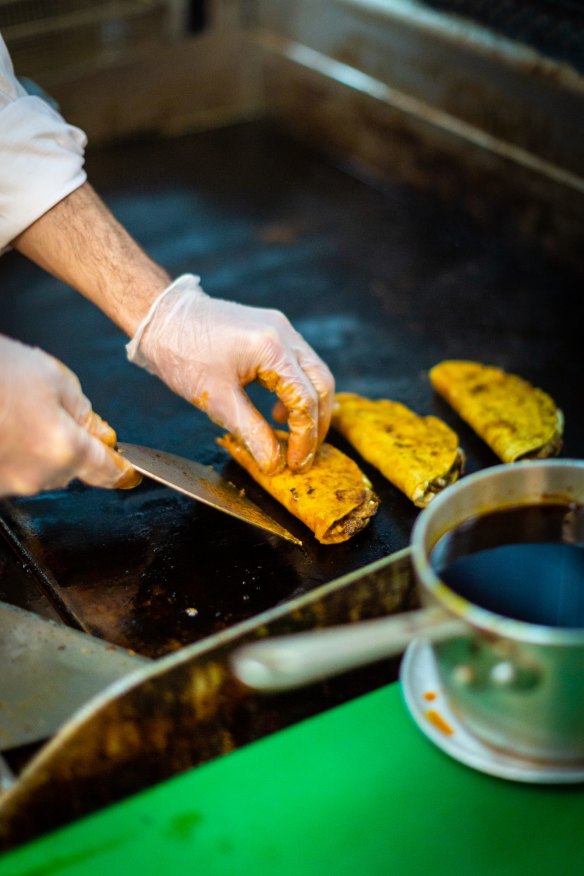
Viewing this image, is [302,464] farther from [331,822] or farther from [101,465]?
[331,822]

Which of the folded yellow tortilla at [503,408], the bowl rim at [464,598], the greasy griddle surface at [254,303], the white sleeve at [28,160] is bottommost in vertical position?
the greasy griddle surface at [254,303]

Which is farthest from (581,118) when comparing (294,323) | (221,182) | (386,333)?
(221,182)

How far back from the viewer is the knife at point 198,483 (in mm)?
2123

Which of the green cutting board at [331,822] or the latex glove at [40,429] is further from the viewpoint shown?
the latex glove at [40,429]

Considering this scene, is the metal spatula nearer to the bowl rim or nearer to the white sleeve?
the bowl rim

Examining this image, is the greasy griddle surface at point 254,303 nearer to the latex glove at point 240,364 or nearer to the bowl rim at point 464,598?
the latex glove at point 240,364

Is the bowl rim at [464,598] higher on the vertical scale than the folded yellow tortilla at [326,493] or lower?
higher

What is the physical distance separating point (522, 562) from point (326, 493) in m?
0.75

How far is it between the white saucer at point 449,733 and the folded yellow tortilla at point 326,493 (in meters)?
0.62

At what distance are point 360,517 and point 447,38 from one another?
7.66ft

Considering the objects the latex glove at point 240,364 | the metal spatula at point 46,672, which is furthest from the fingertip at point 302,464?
the metal spatula at point 46,672

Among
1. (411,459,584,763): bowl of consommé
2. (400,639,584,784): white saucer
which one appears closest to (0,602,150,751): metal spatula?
(400,639,584,784): white saucer

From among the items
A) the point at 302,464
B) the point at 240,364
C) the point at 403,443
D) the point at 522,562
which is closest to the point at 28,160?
the point at 240,364

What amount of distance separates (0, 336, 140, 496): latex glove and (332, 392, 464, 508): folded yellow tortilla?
80cm
